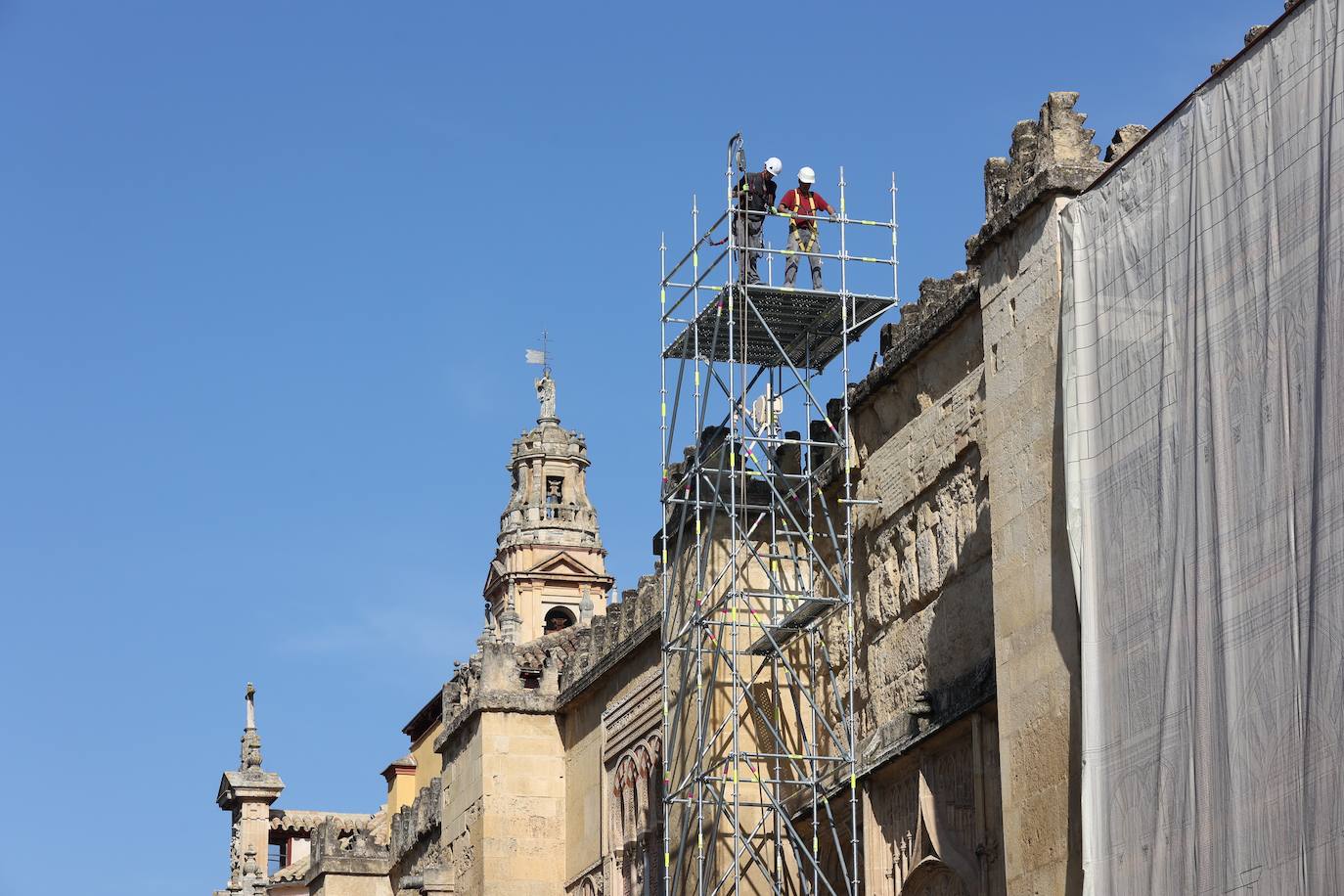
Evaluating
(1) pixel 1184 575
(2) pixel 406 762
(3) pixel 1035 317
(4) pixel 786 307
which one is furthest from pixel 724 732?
(2) pixel 406 762

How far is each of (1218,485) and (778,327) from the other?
8.19 m

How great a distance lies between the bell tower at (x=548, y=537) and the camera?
254 ft

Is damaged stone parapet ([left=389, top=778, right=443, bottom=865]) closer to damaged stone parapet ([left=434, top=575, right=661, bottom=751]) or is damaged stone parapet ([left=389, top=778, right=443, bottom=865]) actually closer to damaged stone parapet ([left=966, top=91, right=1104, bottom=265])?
damaged stone parapet ([left=434, top=575, right=661, bottom=751])

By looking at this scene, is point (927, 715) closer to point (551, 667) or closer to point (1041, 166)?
point (1041, 166)

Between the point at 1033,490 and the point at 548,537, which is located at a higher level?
the point at 548,537

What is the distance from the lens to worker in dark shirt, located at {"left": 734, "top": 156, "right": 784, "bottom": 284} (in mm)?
22469

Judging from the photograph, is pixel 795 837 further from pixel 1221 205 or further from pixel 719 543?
pixel 1221 205

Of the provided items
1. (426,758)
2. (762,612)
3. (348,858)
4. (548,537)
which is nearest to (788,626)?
(762,612)

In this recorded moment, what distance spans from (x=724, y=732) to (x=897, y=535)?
9.15 ft

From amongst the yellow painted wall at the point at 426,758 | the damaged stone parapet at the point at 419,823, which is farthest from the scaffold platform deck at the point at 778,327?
the yellow painted wall at the point at 426,758

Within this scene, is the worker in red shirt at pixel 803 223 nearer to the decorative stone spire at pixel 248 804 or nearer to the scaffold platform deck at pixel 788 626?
the scaffold platform deck at pixel 788 626

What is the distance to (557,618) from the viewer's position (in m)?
78.0

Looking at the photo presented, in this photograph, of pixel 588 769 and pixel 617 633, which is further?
pixel 588 769

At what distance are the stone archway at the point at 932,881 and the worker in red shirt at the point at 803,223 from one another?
17.5 feet
